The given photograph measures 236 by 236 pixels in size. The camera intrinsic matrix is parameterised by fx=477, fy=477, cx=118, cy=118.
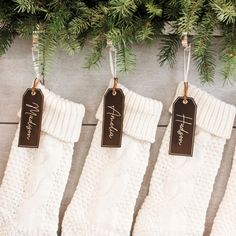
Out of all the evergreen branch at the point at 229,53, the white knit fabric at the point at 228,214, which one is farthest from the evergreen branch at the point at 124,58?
the white knit fabric at the point at 228,214

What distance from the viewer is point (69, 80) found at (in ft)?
4.62

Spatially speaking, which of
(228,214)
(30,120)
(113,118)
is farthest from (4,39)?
(228,214)

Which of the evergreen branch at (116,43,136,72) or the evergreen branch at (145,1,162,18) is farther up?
the evergreen branch at (145,1,162,18)

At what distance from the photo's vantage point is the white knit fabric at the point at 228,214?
1.36 metres

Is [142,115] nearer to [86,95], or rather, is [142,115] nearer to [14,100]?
[86,95]

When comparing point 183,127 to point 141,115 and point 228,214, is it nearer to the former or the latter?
point 141,115

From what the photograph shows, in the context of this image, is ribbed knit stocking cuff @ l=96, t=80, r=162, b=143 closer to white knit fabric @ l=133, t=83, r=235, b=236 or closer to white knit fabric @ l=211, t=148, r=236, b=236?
white knit fabric @ l=133, t=83, r=235, b=236

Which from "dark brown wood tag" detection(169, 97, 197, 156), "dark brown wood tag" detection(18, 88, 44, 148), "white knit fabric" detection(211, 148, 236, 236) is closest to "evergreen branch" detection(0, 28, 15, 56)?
"dark brown wood tag" detection(18, 88, 44, 148)

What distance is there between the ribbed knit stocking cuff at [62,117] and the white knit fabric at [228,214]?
46cm

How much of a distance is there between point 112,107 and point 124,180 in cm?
21

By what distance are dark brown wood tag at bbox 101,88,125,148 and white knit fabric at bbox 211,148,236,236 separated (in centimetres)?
34

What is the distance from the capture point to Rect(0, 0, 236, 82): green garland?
1.20 meters

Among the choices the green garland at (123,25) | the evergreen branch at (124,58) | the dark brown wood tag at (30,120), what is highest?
the green garland at (123,25)

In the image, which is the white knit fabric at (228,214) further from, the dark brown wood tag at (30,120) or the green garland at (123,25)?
the dark brown wood tag at (30,120)
